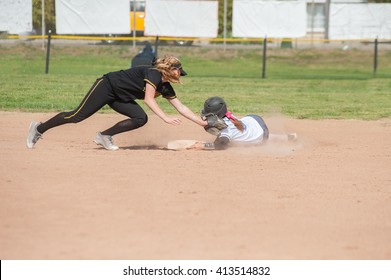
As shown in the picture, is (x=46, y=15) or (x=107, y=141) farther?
(x=46, y=15)

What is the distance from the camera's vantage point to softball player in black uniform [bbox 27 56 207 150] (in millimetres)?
10086

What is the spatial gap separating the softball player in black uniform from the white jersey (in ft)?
1.42

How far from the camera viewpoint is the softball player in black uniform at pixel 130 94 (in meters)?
10.1

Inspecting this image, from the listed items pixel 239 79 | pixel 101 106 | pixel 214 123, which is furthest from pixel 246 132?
pixel 239 79

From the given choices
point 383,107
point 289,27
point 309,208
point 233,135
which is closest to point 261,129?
point 233,135

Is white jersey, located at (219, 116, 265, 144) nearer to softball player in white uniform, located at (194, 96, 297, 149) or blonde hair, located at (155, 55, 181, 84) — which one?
softball player in white uniform, located at (194, 96, 297, 149)

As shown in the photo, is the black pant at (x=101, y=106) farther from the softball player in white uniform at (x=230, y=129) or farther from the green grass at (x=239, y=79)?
the green grass at (x=239, y=79)

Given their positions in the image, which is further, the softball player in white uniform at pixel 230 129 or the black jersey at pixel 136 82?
the softball player in white uniform at pixel 230 129

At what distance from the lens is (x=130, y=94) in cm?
1043

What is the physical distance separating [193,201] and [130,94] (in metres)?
3.24

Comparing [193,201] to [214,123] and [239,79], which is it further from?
[239,79]

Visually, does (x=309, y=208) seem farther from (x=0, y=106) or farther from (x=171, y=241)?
(x=0, y=106)

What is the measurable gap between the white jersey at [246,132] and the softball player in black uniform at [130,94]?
1.42ft

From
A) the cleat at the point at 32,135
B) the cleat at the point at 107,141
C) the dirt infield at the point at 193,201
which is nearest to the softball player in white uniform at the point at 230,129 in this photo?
the dirt infield at the point at 193,201
